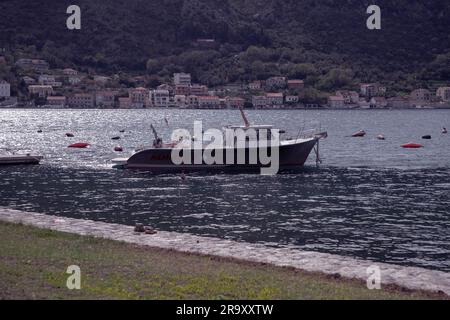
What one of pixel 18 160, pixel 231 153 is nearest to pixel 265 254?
pixel 231 153

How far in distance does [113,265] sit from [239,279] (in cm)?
267

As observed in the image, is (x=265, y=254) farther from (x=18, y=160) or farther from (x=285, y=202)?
(x=18, y=160)

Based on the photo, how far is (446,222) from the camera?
26.3 meters

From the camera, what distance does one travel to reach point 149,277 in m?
12.3

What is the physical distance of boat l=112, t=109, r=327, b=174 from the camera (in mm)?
47250

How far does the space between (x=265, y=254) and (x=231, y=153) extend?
104 feet

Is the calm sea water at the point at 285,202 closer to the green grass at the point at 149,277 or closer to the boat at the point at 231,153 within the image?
the boat at the point at 231,153

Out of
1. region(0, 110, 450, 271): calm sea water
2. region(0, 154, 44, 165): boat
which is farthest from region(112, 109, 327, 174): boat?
region(0, 154, 44, 165): boat

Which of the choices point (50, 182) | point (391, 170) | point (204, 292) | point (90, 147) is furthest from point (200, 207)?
point (90, 147)

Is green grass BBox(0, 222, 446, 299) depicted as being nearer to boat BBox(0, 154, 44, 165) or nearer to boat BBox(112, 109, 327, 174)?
boat BBox(112, 109, 327, 174)

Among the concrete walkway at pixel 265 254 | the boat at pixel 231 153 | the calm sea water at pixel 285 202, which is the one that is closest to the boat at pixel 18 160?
the calm sea water at pixel 285 202

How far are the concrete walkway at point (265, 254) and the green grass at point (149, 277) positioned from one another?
639 mm

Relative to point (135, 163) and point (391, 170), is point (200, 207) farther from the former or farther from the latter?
point (391, 170)

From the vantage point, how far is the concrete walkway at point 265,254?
549 inches
